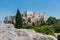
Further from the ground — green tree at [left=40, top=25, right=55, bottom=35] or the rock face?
the rock face

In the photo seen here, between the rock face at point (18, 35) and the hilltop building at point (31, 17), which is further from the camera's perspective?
the hilltop building at point (31, 17)

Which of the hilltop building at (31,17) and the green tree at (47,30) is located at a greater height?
the hilltop building at (31,17)

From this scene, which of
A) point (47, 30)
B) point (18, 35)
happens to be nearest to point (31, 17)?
point (47, 30)

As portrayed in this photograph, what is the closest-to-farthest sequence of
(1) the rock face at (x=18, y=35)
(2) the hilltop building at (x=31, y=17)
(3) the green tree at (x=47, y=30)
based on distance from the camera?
(1) the rock face at (x=18, y=35) → (3) the green tree at (x=47, y=30) → (2) the hilltop building at (x=31, y=17)

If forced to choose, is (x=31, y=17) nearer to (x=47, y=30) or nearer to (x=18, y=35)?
(x=47, y=30)

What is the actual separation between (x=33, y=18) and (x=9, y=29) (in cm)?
5918

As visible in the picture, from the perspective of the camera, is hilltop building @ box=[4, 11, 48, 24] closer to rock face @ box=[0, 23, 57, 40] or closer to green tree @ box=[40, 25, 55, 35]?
green tree @ box=[40, 25, 55, 35]

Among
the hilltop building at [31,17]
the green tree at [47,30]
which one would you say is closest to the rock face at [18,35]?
the green tree at [47,30]

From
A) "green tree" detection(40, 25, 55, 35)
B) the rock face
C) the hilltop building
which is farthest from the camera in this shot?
the hilltop building

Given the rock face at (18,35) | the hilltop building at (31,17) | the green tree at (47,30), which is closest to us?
the rock face at (18,35)

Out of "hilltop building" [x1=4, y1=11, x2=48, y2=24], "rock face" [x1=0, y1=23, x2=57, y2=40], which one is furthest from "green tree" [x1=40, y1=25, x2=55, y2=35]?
"hilltop building" [x1=4, y1=11, x2=48, y2=24]

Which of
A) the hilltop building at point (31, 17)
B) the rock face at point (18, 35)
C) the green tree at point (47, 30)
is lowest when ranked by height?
the green tree at point (47, 30)

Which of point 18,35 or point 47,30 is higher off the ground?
point 18,35

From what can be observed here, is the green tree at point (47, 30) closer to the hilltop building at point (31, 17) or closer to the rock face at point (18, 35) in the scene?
the rock face at point (18, 35)
